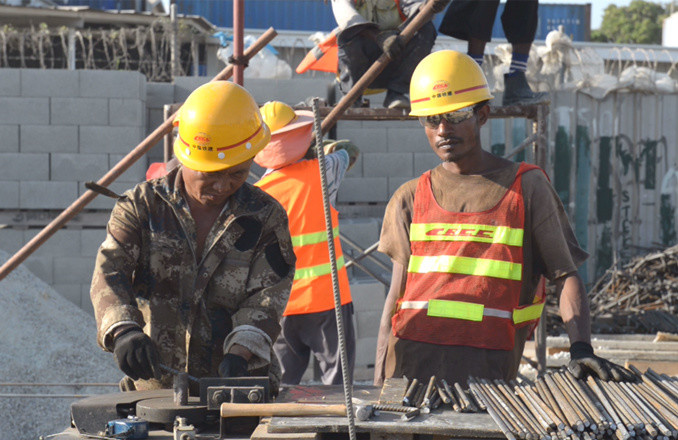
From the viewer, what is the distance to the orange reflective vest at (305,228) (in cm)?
543

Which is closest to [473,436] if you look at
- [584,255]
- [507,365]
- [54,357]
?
[507,365]

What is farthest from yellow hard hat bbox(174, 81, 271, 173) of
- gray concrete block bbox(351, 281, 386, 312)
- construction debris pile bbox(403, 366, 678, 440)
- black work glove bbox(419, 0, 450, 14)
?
gray concrete block bbox(351, 281, 386, 312)

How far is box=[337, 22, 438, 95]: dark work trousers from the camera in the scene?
20.6 feet

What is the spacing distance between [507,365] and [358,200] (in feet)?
20.2

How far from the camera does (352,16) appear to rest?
240 inches

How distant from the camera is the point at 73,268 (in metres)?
8.43

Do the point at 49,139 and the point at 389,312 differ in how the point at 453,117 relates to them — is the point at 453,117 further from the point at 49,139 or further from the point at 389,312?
the point at 49,139

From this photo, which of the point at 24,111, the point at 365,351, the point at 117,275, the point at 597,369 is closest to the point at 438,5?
the point at 117,275

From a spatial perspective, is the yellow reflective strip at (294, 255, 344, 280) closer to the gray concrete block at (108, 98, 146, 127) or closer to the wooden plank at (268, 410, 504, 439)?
the wooden plank at (268, 410, 504, 439)

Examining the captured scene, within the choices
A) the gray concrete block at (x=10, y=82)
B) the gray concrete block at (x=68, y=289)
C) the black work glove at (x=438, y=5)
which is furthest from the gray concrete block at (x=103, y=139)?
the black work glove at (x=438, y=5)

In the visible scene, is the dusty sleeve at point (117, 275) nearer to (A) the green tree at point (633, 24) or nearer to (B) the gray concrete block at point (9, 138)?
(B) the gray concrete block at point (9, 138)

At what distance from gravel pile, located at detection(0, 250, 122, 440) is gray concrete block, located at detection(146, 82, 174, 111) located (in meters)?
1.89

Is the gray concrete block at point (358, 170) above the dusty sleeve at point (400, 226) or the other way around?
the other way around

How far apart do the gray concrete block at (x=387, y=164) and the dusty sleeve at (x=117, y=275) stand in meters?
6.30
